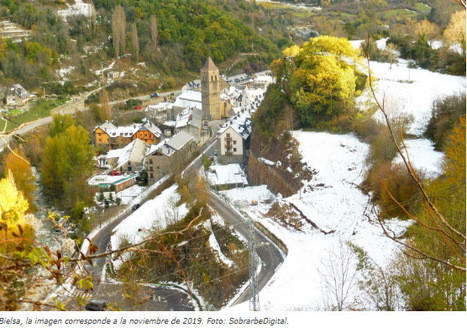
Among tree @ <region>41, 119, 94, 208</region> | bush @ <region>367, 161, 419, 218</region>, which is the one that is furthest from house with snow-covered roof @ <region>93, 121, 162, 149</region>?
bush @ <region>367, 161, 419, 218</region>

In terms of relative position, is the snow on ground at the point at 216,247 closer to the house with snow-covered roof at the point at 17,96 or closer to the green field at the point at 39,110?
the green field at the point at 39,110

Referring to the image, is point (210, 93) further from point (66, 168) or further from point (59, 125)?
point (66, 168)

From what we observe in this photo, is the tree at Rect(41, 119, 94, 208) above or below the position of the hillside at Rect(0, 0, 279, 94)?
below

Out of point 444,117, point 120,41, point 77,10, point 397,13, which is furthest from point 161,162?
point 397,13

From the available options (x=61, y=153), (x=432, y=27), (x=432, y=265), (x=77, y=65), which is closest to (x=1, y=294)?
(x=432, y=265)

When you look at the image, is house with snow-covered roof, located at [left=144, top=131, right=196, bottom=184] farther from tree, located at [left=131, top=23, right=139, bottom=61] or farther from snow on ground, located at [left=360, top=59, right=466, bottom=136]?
tree, located at [left=131, top=23, right=139, bottom=61]
